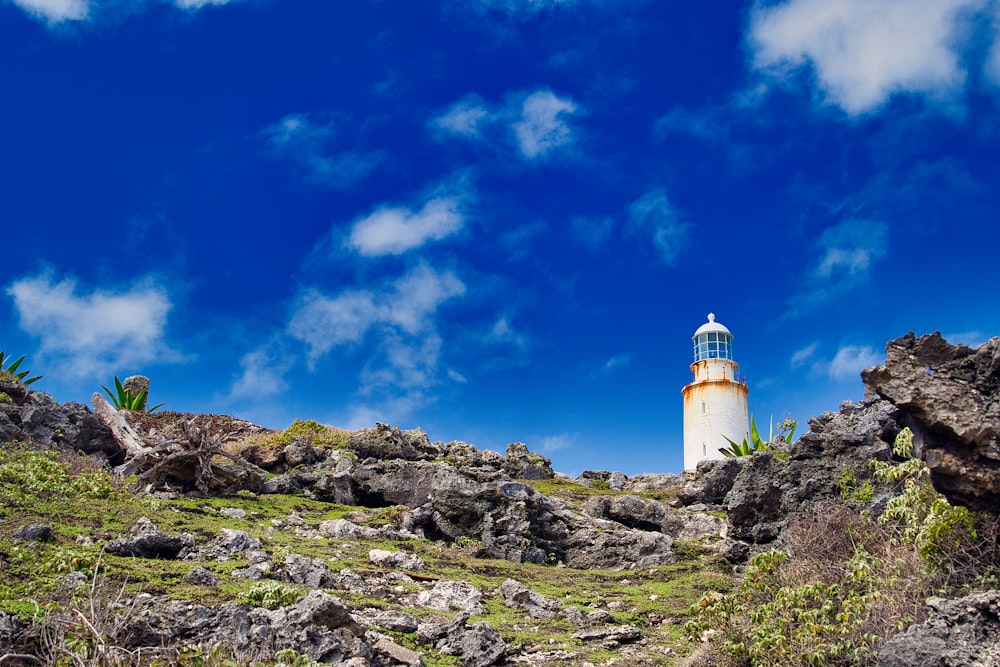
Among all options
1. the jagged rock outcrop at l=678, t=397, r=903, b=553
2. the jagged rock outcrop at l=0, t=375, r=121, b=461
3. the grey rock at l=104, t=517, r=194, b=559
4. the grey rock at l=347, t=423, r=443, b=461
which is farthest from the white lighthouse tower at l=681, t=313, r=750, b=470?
the grey rock at l=104, t=517, r=194, b=559

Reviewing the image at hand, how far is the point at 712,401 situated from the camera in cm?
4309

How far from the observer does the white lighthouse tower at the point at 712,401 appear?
42.5 meters

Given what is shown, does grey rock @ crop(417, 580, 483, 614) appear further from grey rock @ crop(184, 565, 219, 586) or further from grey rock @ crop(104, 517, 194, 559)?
grey rock @ crop(104, 517, 194, 559)

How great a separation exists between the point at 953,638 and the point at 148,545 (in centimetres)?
1129

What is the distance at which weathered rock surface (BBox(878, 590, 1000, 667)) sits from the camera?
7445mm

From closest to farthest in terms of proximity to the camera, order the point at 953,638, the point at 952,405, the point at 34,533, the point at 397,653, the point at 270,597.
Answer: the point at 953,638
the point at 952,405
the point at 397,653
the point at 270,597
the point at 34,533

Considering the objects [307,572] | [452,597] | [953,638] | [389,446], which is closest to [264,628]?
[307,572]

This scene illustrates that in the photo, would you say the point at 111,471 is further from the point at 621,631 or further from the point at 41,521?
the point at 621,631

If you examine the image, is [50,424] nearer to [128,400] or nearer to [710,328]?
[128,400]

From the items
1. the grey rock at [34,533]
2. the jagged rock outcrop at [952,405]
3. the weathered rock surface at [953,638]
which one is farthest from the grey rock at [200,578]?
the jagged rock outcrop at [952,405]

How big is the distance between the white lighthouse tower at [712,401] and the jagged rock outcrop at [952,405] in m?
33.4

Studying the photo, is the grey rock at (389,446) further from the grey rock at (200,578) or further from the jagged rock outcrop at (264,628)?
the jagged rock outcrop at (264,628)

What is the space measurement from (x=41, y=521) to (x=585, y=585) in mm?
9684

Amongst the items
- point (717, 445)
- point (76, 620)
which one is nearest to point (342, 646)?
point (76, 620)
